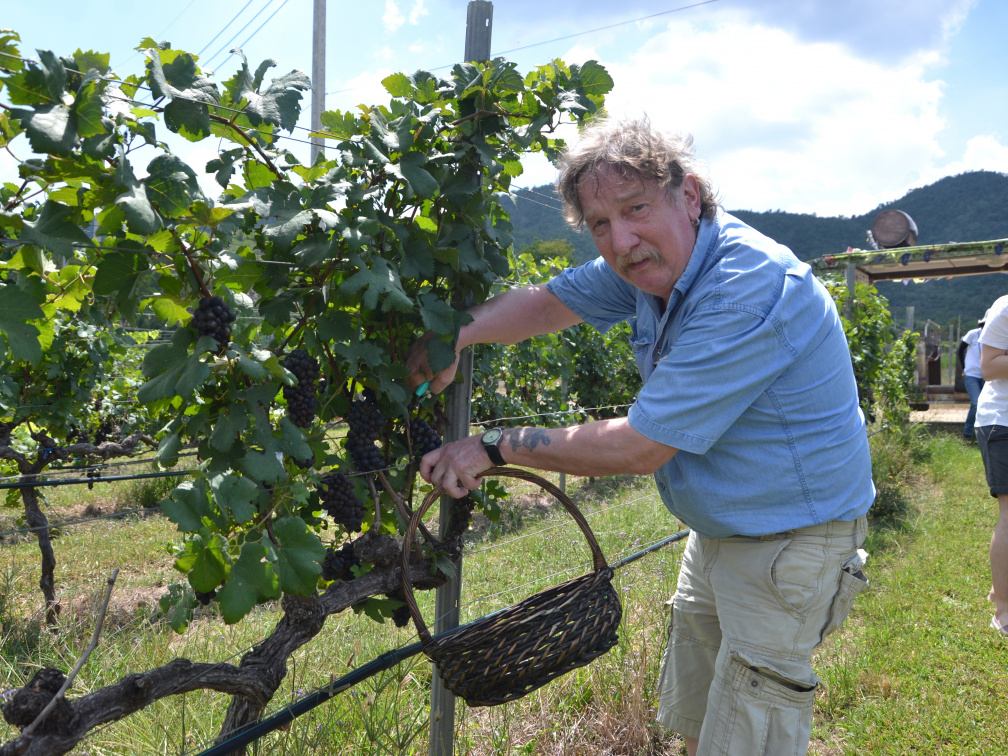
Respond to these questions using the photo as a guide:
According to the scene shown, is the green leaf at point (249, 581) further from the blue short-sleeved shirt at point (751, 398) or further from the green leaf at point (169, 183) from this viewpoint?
the blue short-sleeved shirt at point (751, 398)

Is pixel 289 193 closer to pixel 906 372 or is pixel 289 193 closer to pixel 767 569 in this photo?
pixel 767 569

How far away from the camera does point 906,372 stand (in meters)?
11.2

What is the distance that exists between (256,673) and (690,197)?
1.53m

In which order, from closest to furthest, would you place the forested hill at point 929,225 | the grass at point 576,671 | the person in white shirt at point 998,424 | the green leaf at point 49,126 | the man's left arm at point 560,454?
1. the green leaf at point 49,126
2. the man's left arm at point 560,454
3. the grass at point 576,671
4. the person in white shirt at point 998,424
5. the forested hill at point 929,225

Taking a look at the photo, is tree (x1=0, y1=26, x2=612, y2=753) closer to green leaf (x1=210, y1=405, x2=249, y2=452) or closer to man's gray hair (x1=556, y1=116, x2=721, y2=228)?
green leaf (x1=210, y1=405, x2=249, y2=452)

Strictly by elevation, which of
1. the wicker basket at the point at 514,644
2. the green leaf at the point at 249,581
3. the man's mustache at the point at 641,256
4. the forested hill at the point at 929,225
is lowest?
the wicker basket at the point at 514,644

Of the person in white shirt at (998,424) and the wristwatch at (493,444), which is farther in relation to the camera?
the person in white shirt at (998,424)

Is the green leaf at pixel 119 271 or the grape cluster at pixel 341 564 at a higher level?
the green leaf at pixel 119 271

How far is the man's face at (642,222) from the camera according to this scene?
5.84 ft

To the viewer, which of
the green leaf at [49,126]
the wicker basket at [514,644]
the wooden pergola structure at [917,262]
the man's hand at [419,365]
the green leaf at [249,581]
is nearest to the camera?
the green leaf at [49,126]

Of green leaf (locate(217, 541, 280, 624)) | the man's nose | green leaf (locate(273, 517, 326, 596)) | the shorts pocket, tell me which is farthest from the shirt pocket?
green leaf (locate(217, 541, 280, 624))

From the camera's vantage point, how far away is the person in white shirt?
358 cm

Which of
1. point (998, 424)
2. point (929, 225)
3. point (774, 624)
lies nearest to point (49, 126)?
point (774, 624)

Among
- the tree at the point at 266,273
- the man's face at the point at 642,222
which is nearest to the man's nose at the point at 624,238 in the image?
the man's face at the point at 642,222
